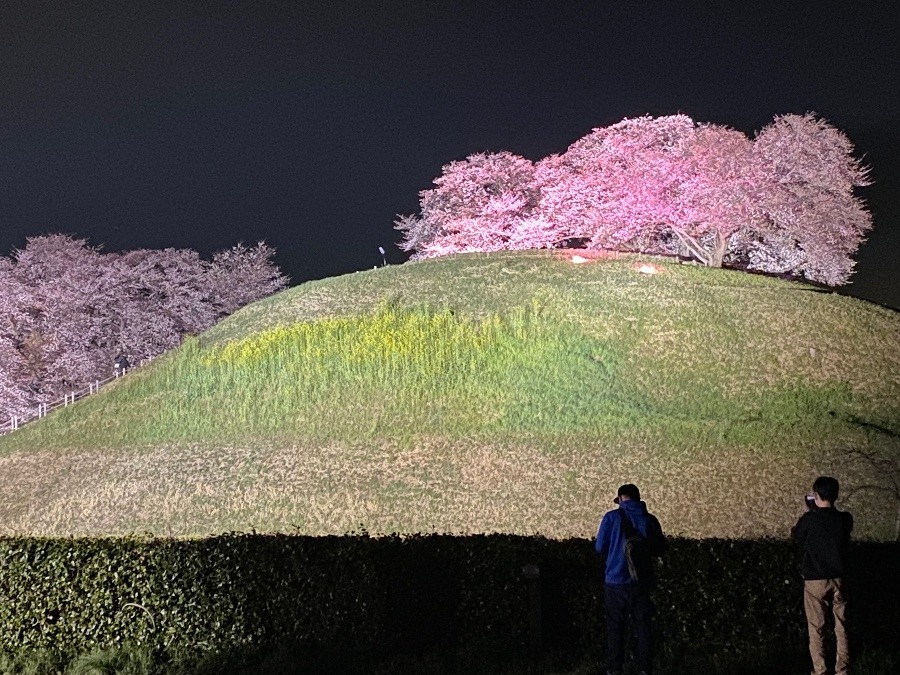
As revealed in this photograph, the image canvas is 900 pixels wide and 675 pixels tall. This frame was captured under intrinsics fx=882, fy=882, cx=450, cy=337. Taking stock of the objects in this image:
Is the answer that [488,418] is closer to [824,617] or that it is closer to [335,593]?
[335,593]

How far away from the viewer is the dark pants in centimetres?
872

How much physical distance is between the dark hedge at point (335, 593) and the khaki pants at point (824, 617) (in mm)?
1002

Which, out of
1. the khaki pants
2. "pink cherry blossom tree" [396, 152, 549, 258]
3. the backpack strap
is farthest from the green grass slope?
"pink cherry blossom tree" [396, 152, 549, 258]

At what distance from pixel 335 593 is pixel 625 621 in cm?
326

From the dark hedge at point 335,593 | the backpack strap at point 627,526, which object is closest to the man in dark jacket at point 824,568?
the dark hedge at point 335,593

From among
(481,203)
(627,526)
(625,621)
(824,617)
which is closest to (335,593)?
(625,621)

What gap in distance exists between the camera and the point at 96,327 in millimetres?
51156

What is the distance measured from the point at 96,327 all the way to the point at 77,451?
25.9m

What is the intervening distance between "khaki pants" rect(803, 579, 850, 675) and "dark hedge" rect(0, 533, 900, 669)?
100 cm

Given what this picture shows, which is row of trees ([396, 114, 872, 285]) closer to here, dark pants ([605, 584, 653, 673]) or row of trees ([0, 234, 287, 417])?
row of trees ([0, 234, 287, 417])

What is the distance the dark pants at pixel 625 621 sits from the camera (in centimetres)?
872

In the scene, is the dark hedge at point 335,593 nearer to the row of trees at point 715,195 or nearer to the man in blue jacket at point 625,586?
the man in blue jacket at point 625,586

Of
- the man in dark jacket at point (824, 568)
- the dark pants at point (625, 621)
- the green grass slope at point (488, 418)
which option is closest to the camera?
the man in dark jacket at point (824, 568)

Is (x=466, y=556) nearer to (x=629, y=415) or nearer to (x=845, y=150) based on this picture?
(x=629, y=415)
